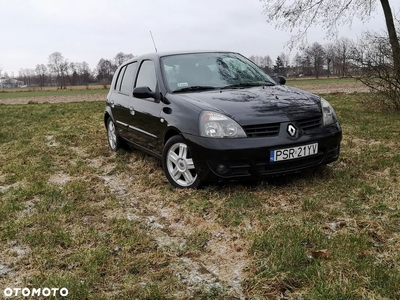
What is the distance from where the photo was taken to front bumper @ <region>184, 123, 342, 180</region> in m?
3.84

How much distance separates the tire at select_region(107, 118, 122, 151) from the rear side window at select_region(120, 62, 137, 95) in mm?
809

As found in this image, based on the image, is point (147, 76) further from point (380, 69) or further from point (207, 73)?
point (380, 69)

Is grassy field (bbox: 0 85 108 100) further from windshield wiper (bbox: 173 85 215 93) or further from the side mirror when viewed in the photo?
windshield wiper (bbox: 173 85 215 93)

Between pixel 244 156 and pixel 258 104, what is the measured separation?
0.65m

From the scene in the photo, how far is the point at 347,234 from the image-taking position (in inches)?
117

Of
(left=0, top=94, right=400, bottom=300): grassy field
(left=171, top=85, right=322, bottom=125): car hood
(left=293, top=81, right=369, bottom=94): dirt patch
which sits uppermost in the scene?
(left=171, top=85, right=322, bottom=125): car hood

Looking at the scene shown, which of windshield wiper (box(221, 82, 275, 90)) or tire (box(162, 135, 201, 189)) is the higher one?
windshield wiper (box(221, 82, 275, 90))

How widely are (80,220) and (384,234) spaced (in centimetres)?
267

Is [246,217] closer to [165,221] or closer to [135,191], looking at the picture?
[165,221]

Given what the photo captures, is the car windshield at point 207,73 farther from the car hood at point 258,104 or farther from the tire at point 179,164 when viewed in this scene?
the tire at point 179,164

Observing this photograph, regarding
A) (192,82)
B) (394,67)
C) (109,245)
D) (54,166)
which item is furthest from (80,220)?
(394,67)

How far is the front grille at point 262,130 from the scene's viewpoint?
3.89m

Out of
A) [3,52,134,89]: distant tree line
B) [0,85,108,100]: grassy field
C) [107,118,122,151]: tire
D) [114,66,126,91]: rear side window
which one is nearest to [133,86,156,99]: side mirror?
[114,66,126,91]: rear side window

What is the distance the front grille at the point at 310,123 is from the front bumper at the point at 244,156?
0.19 feet
